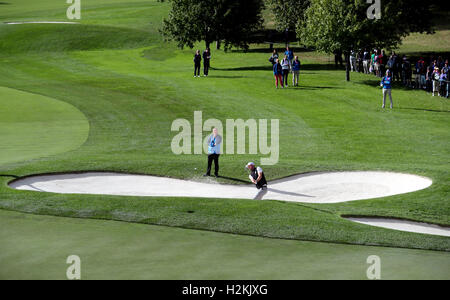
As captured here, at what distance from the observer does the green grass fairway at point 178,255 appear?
1293 centimetres

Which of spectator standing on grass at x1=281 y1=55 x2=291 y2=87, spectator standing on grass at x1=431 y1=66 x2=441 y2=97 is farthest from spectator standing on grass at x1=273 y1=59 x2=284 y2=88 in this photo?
spectator standing on grass at x1=431 y1=66 x2=441 y2=97

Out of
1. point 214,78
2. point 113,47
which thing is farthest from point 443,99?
point 113,47

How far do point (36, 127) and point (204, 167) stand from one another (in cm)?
1363

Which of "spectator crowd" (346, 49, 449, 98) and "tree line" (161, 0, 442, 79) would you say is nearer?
"spectator crowd" (346, 49, 449, 98)

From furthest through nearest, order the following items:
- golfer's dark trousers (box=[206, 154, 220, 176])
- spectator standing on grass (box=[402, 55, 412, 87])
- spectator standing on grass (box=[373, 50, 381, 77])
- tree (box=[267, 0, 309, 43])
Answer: tree (box=[267, 0, 309, 43]) → spectator standing on grass (box=[373, 50, 381, 77]) → spectator standing on grass (box=[402, 55, 412, 87]) → golfer's dark trousers (box=[206, 154, 220, 176])

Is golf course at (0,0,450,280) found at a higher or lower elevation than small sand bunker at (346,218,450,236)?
higher

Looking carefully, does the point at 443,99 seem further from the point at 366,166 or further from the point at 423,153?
the point at 366,166

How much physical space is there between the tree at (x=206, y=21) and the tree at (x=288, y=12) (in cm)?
1112

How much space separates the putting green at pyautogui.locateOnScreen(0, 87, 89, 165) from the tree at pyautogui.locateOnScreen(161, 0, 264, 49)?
703 inches

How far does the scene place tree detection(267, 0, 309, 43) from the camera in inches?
2662

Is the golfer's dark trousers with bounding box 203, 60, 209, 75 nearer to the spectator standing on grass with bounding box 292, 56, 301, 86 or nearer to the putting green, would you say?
the spectator standing on grass with bounding box 292, 56, 301, 86

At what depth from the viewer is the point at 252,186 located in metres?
23.7
